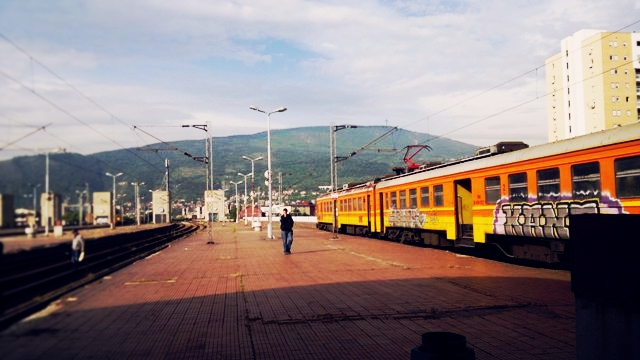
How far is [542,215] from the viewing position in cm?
1401

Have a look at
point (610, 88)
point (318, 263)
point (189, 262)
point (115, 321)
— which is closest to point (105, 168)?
point (115, 321)

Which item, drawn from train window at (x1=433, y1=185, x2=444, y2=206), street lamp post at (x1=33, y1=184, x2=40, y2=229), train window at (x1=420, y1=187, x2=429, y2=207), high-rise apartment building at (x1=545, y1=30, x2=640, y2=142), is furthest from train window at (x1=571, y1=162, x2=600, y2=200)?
high-rise apartment building at (x1=545, y1=30, x2=640, y2=142)

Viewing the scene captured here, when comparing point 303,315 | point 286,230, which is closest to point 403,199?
point 286,230

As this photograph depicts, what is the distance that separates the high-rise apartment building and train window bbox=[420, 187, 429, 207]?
50.7 m

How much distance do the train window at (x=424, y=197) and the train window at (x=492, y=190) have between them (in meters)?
5.47

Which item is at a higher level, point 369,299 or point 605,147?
point 605,147

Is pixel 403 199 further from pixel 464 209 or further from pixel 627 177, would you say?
pixel 627 177

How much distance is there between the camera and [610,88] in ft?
224

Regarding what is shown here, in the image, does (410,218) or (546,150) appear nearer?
(546,150)

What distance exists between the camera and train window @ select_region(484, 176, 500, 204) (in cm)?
1653

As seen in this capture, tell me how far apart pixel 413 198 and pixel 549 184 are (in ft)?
35.8

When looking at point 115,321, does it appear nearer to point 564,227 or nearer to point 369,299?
point 369,299

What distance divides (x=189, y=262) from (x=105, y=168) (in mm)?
14140

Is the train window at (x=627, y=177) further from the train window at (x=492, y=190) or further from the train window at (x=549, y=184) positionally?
the train window at (x=492, y=190)
